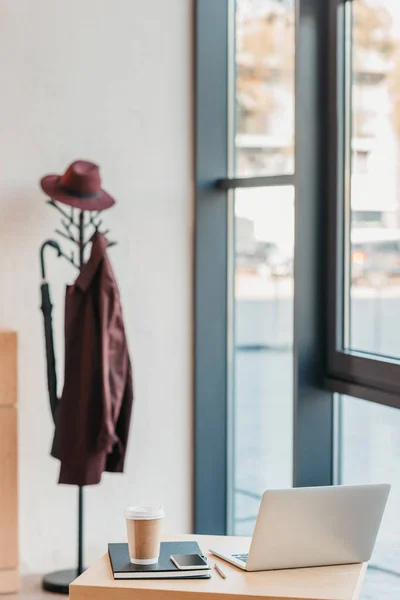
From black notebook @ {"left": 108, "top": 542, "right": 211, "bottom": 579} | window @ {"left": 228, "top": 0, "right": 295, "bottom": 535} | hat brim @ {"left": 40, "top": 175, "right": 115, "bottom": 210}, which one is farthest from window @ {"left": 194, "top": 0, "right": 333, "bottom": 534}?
black notebook @ {"left": 108, "top": 542, "right": 211, "bottom": 579}

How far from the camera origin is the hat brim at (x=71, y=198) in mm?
3658

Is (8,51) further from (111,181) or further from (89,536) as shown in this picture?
(89,536)

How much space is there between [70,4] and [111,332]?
153 centimetres

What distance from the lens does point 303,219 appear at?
11.5ft

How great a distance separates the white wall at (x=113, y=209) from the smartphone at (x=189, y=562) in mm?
1855

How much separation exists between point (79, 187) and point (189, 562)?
1.91 meters

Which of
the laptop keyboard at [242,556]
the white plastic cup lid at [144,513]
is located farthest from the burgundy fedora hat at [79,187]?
the laptop keyboard at [242,556]

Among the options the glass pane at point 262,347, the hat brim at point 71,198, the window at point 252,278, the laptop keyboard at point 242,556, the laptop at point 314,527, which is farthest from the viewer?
the glass pane at point 262,347

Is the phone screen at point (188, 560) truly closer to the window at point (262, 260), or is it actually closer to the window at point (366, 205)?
the window at point (366, 205)

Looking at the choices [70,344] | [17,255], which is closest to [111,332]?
[70,344]

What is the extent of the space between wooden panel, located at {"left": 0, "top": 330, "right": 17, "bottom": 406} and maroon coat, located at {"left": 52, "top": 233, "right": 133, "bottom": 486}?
0.25 m

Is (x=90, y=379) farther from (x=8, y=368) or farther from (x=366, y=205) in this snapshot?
(x=366, y=205)

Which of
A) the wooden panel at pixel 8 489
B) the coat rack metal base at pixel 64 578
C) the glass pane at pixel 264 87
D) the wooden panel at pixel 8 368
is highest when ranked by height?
the glass pane at pixel 264 87

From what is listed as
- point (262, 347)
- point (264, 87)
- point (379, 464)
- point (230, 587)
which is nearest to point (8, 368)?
point (262, 347)
